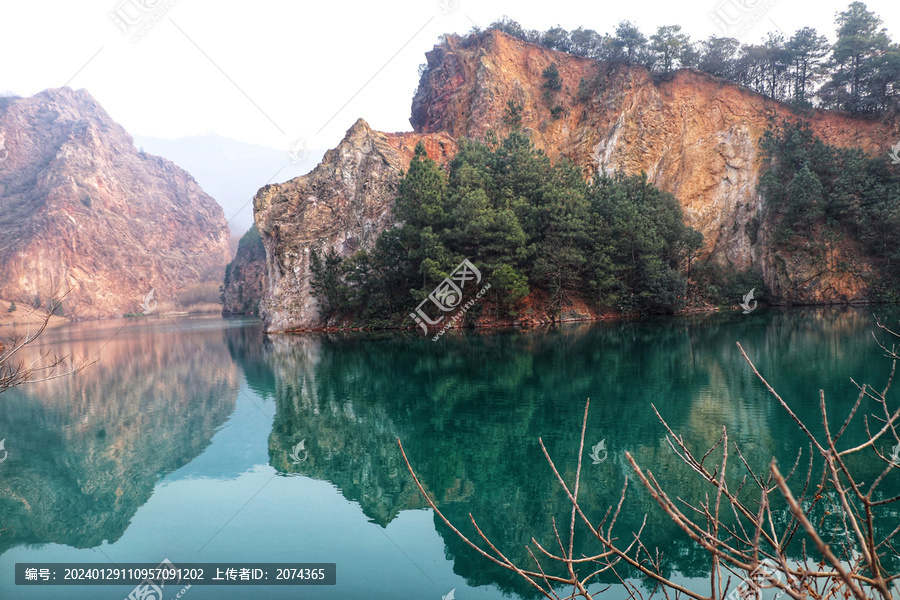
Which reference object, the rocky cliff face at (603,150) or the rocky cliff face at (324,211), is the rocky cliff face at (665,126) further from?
the rocky cliff face at (324,211)

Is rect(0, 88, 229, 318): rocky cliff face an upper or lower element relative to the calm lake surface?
upper

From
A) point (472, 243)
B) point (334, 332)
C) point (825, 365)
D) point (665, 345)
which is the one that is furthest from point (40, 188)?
point (825, 365)

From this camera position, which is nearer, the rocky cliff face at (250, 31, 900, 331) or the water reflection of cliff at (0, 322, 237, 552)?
the water reflection of cliff at (0, 322, 237, 552)

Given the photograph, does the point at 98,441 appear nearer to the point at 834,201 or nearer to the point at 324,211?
the point at 324,211

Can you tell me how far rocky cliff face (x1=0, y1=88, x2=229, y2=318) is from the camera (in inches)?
3201

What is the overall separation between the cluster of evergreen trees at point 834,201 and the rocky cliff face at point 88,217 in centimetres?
8394

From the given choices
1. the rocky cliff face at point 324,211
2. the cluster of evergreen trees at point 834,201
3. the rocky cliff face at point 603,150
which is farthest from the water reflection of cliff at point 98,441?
the cluster of evergreen trees at point 834,201

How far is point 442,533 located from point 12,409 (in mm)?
16738

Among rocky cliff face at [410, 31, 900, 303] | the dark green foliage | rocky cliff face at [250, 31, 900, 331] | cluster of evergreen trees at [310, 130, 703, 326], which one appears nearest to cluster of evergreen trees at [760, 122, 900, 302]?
rocky cliff face at [410, 31, 900, 303]

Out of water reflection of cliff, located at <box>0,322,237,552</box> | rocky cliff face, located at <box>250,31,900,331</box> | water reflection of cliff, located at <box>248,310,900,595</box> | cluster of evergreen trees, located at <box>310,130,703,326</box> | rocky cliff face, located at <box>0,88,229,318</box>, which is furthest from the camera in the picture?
rocky cliff face, located at <box>0,88,229,318</box>

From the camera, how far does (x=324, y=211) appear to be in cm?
4219

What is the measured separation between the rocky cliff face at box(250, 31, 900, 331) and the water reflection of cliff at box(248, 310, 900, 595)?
65.7 ft

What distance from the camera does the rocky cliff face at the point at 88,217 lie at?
81.3 m

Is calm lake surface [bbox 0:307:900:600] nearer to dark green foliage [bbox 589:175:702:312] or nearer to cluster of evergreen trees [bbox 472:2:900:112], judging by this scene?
dark green foliage [bbox 589:175:702:312]
